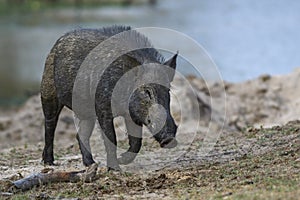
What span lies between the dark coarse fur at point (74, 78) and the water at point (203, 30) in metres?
9.58

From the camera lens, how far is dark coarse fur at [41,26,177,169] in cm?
829

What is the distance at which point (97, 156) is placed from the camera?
9.84 metres

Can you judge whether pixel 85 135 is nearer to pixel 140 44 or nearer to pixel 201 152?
pixel 140 44

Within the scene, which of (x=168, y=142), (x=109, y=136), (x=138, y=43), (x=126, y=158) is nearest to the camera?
(x=168, y=142)

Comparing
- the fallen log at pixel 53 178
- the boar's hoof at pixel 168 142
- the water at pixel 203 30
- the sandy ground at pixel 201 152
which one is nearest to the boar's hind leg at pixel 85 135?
the sandy ground at pixel 201 152

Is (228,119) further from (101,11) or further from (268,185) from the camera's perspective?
(101,11)

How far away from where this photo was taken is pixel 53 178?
25.5 feet

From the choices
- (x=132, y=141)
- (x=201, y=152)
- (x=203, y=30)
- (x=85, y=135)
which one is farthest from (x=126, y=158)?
(x=203, y=30)

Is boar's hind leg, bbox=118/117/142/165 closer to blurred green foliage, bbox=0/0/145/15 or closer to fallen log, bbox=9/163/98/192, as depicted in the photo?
fallen log, bbox=9/163/98/192

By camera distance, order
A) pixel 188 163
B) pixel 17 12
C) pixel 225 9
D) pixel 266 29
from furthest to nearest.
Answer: pixel 17 12, pixel 225 9, pixel 266 29, pixel 188 163

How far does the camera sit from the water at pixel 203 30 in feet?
69.0

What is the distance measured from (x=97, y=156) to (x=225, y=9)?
1020 inches

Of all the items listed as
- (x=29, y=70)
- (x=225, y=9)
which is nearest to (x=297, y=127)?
(x=29, y=70)

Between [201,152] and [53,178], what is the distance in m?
2.14
